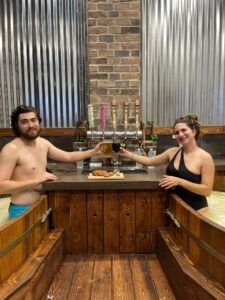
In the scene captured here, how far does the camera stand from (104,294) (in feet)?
6.73

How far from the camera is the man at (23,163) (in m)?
2.26

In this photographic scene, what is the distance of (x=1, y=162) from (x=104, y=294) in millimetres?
1138

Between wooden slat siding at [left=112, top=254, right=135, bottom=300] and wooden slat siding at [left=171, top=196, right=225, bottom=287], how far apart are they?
1.56 ft

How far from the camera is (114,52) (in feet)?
12.0

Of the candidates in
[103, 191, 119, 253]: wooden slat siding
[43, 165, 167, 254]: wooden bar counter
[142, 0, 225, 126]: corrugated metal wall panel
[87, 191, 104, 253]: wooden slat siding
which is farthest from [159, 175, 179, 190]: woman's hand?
[142, 0, 225, 126]: corrugated metal wall panel

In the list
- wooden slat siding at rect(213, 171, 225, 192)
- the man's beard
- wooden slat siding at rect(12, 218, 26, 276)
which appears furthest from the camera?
wooden slat siding at rect(213, 171, 225, 192)

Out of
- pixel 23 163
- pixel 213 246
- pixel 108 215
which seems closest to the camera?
pixel 213 246

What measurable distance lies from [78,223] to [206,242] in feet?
3.82

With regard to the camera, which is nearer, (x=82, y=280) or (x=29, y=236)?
(x=29, y=236)

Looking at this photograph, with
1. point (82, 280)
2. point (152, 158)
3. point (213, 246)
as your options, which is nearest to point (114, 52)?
point (152, 158)

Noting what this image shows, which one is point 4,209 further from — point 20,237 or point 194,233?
point 194,233

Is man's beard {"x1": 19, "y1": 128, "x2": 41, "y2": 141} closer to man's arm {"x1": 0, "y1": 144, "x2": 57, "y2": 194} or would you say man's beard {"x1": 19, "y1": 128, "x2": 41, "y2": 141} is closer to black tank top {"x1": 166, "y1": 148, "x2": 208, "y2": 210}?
man's arm {"x1": 0, "y1": 144, "x2": 57, "y2": 194}

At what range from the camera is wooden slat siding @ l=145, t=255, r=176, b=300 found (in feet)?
6.66

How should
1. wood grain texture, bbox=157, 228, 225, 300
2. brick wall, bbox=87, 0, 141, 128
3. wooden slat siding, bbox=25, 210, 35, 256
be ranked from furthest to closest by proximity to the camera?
1. brick wall, bbox=87, 0, 141, 128
2. wooden slat siding, bbox=25, 210, 35, 256
3. wood grain texture, bbox=157, 228, 225, 300
